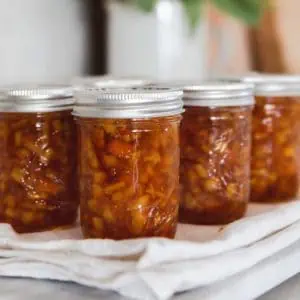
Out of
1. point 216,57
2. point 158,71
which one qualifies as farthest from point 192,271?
point 216,57

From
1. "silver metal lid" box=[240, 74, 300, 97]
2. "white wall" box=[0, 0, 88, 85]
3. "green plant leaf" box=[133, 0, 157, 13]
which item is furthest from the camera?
"green plant leaf" box=[133, 0, 157, 13]

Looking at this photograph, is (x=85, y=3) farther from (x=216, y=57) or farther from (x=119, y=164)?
(x=119, y=164)

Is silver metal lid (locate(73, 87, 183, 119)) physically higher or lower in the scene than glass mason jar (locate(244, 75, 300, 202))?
higher

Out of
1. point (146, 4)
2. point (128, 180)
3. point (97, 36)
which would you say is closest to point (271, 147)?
point (128, 180)

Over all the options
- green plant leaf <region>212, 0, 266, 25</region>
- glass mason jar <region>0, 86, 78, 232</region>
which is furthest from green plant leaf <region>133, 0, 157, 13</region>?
glass mason jar <region>0, 86, 78, 232</region>

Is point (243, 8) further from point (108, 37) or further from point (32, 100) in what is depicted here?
point (32, 100)

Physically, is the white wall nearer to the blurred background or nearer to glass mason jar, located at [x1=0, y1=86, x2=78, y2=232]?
the blurred background
